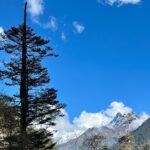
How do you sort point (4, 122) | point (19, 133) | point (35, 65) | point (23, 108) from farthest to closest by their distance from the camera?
point (35, 65), point (23, 108), point (19, 133), point (4, 122)

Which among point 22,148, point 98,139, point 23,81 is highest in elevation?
point 98,139

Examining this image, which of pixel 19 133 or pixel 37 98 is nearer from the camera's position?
pixel 19 133

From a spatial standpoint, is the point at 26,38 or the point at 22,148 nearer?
the point at 22,148

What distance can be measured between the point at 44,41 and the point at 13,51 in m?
3.04

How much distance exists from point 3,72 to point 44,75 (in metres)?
3.81

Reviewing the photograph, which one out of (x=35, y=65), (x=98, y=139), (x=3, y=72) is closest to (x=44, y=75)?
(x=35, y=65)

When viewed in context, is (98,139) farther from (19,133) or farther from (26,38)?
(19,133)

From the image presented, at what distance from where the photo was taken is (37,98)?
39312mm

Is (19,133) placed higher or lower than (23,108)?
lower

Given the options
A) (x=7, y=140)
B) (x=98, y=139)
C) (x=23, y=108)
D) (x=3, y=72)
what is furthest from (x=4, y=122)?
(x=98, y=139)

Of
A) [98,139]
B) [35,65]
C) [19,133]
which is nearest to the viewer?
[19,133]

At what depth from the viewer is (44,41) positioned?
133ft

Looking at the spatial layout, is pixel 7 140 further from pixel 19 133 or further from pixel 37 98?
pixel 37 98

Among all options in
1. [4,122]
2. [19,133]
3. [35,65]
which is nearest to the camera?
[4,122]
